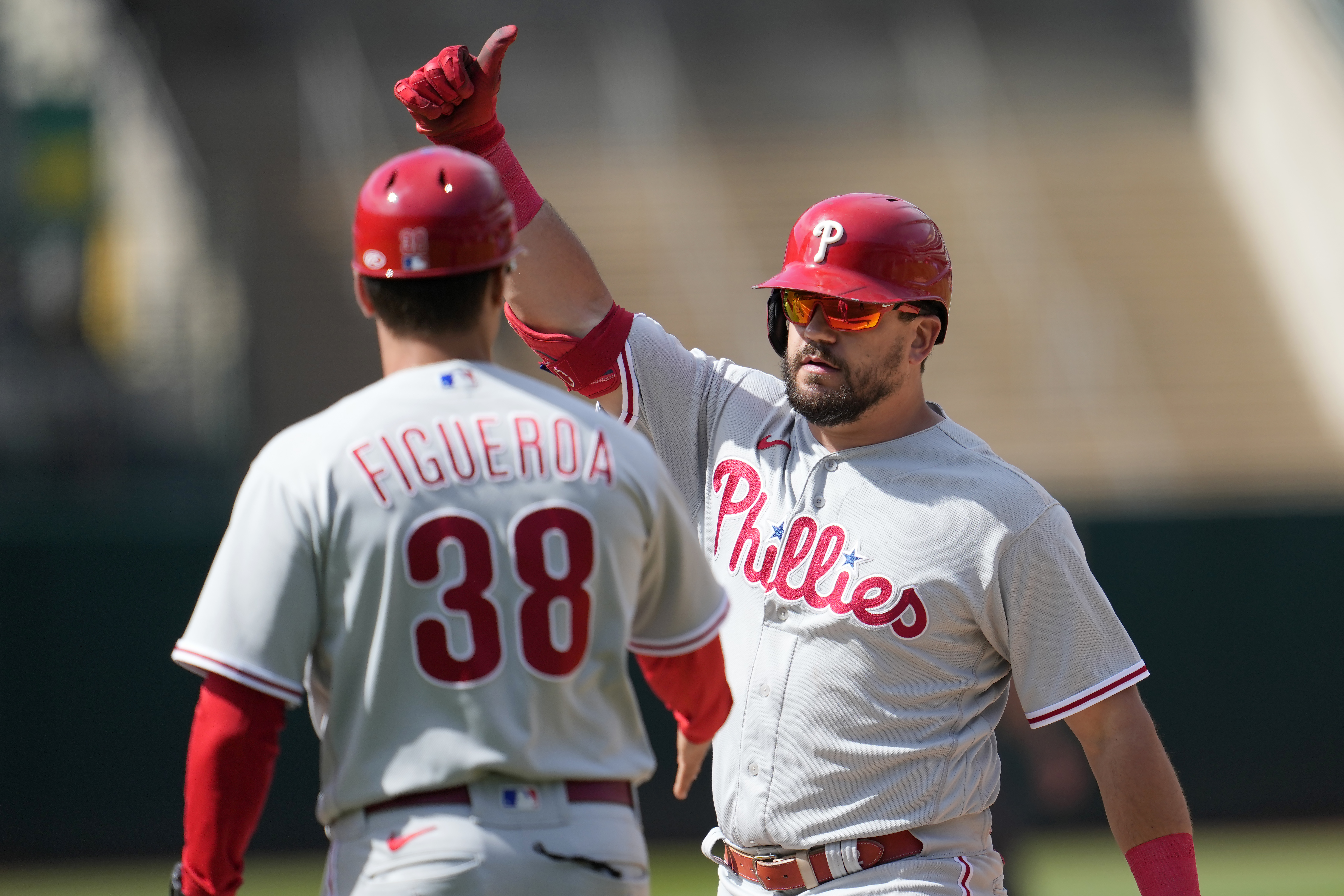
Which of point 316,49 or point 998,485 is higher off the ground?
point 316,49

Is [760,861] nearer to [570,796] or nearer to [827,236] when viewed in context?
[570,796]

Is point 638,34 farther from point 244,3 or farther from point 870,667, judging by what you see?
point 870,667

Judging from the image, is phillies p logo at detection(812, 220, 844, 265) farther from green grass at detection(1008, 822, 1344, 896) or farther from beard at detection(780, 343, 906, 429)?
green grass at detection(1008, 822, 1344, 896)

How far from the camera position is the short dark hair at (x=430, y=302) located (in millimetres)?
2109

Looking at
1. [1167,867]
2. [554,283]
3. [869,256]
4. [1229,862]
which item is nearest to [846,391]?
[869,256]

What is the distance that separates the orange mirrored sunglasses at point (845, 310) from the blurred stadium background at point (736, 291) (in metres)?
3.26

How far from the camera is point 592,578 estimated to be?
2.08 m

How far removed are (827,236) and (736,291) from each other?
38.0 feet

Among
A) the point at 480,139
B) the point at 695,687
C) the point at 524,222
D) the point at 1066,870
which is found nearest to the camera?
the point at 695,687

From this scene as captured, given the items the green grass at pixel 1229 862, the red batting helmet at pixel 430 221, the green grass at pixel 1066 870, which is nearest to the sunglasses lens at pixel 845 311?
the red batting helmet at pixel 430 221

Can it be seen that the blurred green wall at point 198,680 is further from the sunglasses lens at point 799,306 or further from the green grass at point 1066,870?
the sunglasses lens at point 799,306

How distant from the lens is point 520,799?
6.67ft

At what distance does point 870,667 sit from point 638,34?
15.3 meters

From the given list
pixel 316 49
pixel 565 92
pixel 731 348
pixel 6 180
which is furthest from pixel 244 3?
pixel 731 348
